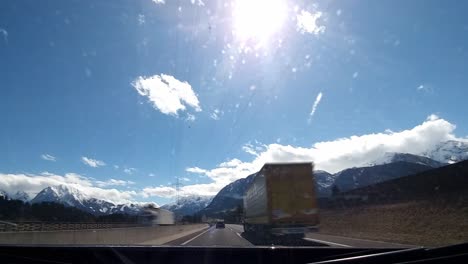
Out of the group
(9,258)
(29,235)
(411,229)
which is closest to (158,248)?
(9,258)

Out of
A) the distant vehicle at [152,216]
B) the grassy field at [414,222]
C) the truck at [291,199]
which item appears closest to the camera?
the truck at [291,199]

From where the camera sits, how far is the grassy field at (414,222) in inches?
1405

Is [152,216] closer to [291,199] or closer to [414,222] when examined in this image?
[414,222]

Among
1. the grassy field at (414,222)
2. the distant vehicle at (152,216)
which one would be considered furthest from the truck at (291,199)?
the distant vehicle at (152,216)

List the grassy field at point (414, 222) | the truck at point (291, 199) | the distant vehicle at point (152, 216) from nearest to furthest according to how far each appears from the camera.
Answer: the truck at point (291, 199), the grassy field at point (414, 222), the distant vehicle at point (152, 216)

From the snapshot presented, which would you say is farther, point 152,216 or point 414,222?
point 152,216

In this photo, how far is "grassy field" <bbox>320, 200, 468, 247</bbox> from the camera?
1405 inches

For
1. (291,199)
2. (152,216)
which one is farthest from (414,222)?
(152,216)

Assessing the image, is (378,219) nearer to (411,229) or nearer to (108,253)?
(411,229)

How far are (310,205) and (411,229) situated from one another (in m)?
17.7

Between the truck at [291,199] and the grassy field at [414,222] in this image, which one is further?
the grassy field at [414,222]

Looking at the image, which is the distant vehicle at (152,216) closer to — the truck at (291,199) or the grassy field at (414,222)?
the grassy field at (414,222)

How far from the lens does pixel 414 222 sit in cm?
4706

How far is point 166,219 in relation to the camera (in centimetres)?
8988
